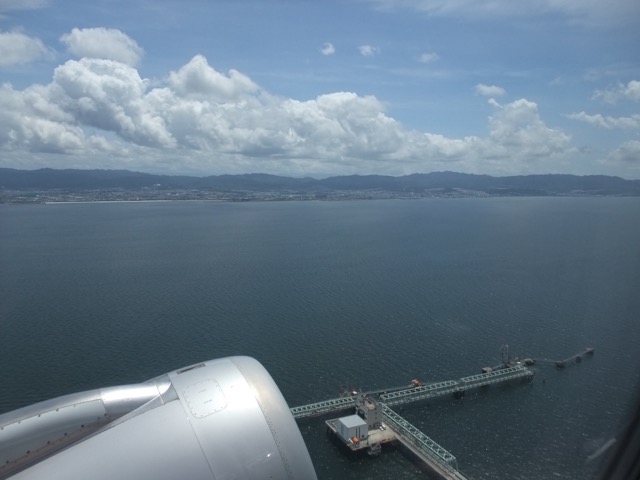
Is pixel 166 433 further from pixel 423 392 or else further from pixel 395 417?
pixel 423 392

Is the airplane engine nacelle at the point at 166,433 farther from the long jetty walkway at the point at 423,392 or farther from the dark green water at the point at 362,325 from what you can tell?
the long jetty walkway at the point at 423,392

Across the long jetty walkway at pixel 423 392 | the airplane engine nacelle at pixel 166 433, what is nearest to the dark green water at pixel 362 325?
the long jetty walkway at pixel 423 392

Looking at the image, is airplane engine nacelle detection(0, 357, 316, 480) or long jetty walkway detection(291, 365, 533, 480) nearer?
airplane engine nacelle detection(0, 357, 316, 480)

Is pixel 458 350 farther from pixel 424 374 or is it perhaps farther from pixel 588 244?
pixel 588 244

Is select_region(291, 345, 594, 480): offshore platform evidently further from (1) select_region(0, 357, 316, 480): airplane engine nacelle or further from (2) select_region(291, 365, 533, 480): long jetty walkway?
(1) select_region(0, 357, 316, 480): airplane engine nacelle

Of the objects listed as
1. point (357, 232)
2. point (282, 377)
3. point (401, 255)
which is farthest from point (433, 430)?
point (357, 232)

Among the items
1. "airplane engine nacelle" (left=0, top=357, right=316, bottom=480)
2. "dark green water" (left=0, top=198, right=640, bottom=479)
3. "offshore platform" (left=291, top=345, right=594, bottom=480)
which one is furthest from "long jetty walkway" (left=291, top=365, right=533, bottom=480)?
"airplane engine nacelle" (left=0, top=357, right=316, bottom=480)
